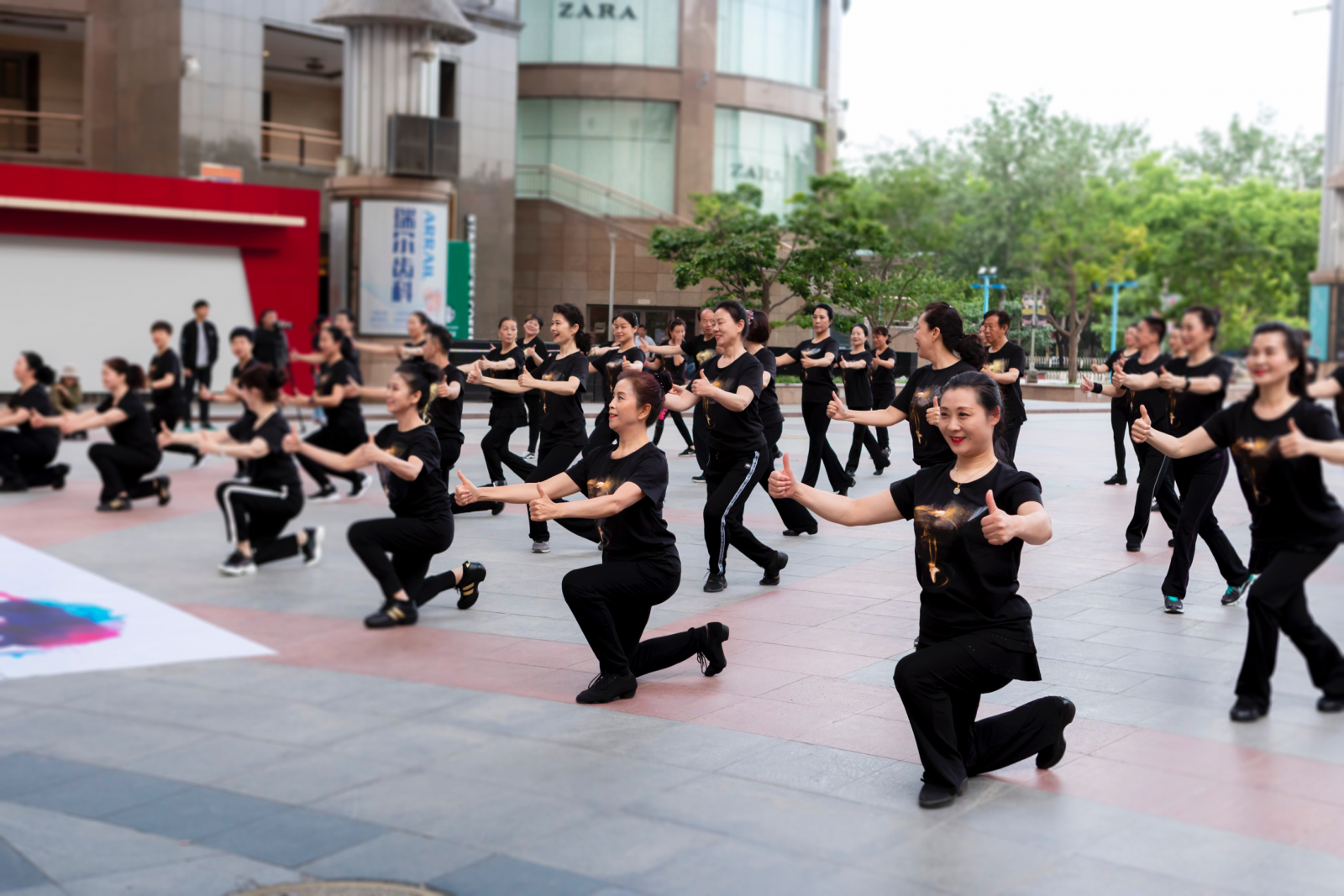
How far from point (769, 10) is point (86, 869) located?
45.0 m

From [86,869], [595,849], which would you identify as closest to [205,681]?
[86,869]

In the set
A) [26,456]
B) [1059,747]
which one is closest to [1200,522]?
[1059,747]

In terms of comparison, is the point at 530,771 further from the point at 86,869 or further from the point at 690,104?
the point at 690,104

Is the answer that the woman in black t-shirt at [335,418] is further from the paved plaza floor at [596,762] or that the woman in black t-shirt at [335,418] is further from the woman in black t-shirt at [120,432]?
the woman in black t-shirt at [120,432]

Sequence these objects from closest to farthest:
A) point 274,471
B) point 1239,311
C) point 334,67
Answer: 1. point 274,471
2. point 1239,311
3. point 334,67

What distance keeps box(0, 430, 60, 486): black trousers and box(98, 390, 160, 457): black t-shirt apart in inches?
47.2

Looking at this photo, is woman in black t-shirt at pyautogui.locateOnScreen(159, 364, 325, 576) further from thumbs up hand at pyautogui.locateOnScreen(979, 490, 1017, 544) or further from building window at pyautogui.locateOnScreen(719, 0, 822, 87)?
building window at pyautogui.locateOnScreen(719, 0, 822, 87)

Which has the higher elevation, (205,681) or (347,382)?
(347,382)

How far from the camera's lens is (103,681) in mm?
5977

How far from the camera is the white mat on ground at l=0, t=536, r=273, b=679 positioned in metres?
6.06

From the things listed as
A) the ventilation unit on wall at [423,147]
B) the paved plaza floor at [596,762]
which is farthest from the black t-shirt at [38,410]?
the ventilation unit on wall at [423,147]

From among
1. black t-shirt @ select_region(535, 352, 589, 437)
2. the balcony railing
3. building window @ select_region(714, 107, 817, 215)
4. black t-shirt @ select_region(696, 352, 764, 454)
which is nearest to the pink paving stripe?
black t-shirt @ select_region(696, 352, 764, 454)

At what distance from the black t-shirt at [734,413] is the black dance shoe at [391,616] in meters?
2.99

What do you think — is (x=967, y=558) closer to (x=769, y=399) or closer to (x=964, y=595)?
(x=964, y=595)
